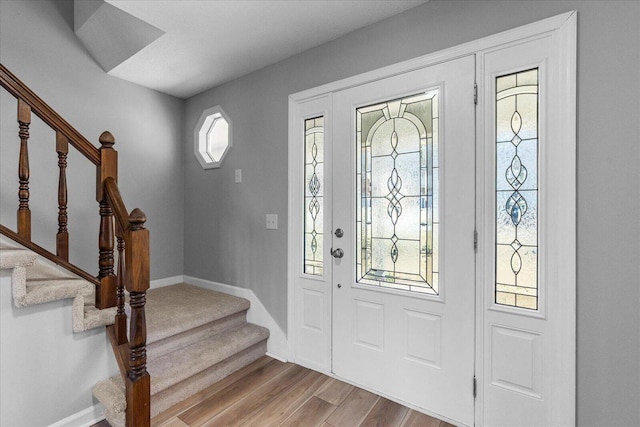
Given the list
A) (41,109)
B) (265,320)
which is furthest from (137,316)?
(265,320)

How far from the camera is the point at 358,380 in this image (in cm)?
212

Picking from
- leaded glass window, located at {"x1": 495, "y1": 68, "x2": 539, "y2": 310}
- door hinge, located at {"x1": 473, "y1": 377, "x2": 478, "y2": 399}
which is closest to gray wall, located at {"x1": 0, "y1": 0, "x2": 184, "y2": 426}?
door hinge, located at {"x1": 473, "y1": 377, "x2": 478, "y2": 399}

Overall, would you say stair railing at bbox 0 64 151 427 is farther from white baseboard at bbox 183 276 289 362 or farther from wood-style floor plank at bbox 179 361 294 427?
white baseboard at bbox 183 276 289 362

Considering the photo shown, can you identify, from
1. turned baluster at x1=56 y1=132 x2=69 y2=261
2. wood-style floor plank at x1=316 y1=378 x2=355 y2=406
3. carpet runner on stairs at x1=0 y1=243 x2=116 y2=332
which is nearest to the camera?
carpet runner on stairs at x1=0 y1=243 x2=116 y2=332

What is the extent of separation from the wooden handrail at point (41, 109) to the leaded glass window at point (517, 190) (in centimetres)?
225

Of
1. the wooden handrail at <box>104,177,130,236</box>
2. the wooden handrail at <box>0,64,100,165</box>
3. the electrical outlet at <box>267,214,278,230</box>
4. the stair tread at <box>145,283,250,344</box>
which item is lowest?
the stair tread at <box>145,283,250,344</box>

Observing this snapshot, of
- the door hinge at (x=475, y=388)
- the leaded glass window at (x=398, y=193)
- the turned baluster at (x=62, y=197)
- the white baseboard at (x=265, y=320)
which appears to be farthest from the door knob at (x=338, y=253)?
the turned baluster at (x=62, y=197)

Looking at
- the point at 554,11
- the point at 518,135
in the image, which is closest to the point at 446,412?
the point at 518,135

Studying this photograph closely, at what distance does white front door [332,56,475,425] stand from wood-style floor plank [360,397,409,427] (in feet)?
0.21

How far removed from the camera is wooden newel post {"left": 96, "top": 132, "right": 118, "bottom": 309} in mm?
1741
